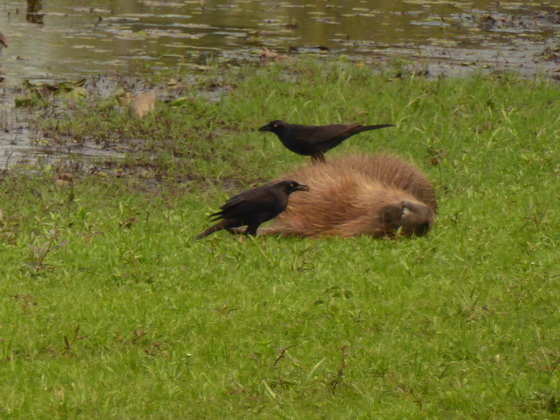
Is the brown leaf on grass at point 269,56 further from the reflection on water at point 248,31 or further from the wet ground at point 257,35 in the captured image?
the reflection on water at point 248,31

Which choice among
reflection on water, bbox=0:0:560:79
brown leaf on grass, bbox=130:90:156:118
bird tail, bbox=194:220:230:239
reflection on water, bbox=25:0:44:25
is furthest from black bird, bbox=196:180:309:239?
reflection on water, bbox=25:0:44:25

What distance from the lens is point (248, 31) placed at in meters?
13.3

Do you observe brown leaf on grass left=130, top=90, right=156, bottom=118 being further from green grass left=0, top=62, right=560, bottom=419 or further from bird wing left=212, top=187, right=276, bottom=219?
bird wing left=212, top=187, right=276, bottom=219

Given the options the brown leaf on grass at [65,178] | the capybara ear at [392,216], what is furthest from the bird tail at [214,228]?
the brown leaf on grass at [65,178]

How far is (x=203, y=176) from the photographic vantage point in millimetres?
8219

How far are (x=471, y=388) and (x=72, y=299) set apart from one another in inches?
82.5

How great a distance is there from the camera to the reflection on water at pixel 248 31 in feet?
38.6

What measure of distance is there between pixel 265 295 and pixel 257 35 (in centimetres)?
811

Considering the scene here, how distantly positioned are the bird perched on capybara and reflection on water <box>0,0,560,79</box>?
4.65 metres

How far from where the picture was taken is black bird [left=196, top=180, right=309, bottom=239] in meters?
6.33

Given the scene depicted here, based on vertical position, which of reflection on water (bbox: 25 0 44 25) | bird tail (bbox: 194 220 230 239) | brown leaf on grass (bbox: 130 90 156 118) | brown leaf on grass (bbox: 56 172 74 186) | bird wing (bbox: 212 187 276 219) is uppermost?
reflection on water (bbox: 25 0 44 25)

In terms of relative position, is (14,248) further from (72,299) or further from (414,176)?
(414,176)

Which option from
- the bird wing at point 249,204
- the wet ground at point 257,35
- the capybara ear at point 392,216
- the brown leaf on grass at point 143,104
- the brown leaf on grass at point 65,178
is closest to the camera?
the bird wing at point 249,204

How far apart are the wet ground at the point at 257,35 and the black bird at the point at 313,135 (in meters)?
2.85
